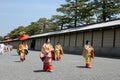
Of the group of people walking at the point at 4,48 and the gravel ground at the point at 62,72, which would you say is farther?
the group of people walking at the point at 4,48

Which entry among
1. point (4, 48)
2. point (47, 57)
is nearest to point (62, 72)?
point (47, 57)

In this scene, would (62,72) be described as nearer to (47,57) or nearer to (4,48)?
(47,57)

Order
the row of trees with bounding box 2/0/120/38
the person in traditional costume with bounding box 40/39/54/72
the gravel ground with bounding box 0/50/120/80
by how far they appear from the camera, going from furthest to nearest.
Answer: the row of trees with bounding box 2/0/120/38 < the person in traditional costume with bounding box 40/39/54/72 < the gravel ground with bounding box 0/50/120/80

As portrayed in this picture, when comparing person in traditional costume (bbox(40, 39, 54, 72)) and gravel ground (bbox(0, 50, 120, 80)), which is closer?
gravel ground (bbox(0, 50, 120, 80))

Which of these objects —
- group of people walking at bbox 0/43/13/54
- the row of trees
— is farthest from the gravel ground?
the row of trees

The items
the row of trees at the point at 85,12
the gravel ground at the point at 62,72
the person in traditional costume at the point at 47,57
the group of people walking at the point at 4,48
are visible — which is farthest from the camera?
the row of trees at the point at 85,12

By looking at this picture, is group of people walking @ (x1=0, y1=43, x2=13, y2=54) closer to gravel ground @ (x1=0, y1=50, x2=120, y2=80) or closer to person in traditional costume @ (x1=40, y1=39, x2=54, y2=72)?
gravel ground @ (x1=0, y1=50, x2=120, y2=80)

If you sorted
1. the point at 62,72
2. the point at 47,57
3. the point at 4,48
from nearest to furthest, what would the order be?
1. the point at 62,72
2. the point at 47,57
3. the point at 4,48

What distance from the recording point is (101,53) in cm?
2984

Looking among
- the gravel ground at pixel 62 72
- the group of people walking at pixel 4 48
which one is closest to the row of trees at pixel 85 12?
the group of people walking at pixel 4 48

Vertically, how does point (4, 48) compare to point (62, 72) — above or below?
above

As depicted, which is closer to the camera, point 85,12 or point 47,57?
point 47,57

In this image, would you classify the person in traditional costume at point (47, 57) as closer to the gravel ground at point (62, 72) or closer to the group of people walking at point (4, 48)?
the gravel ground at point (62, 72)

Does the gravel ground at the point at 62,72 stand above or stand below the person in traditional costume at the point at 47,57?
below
